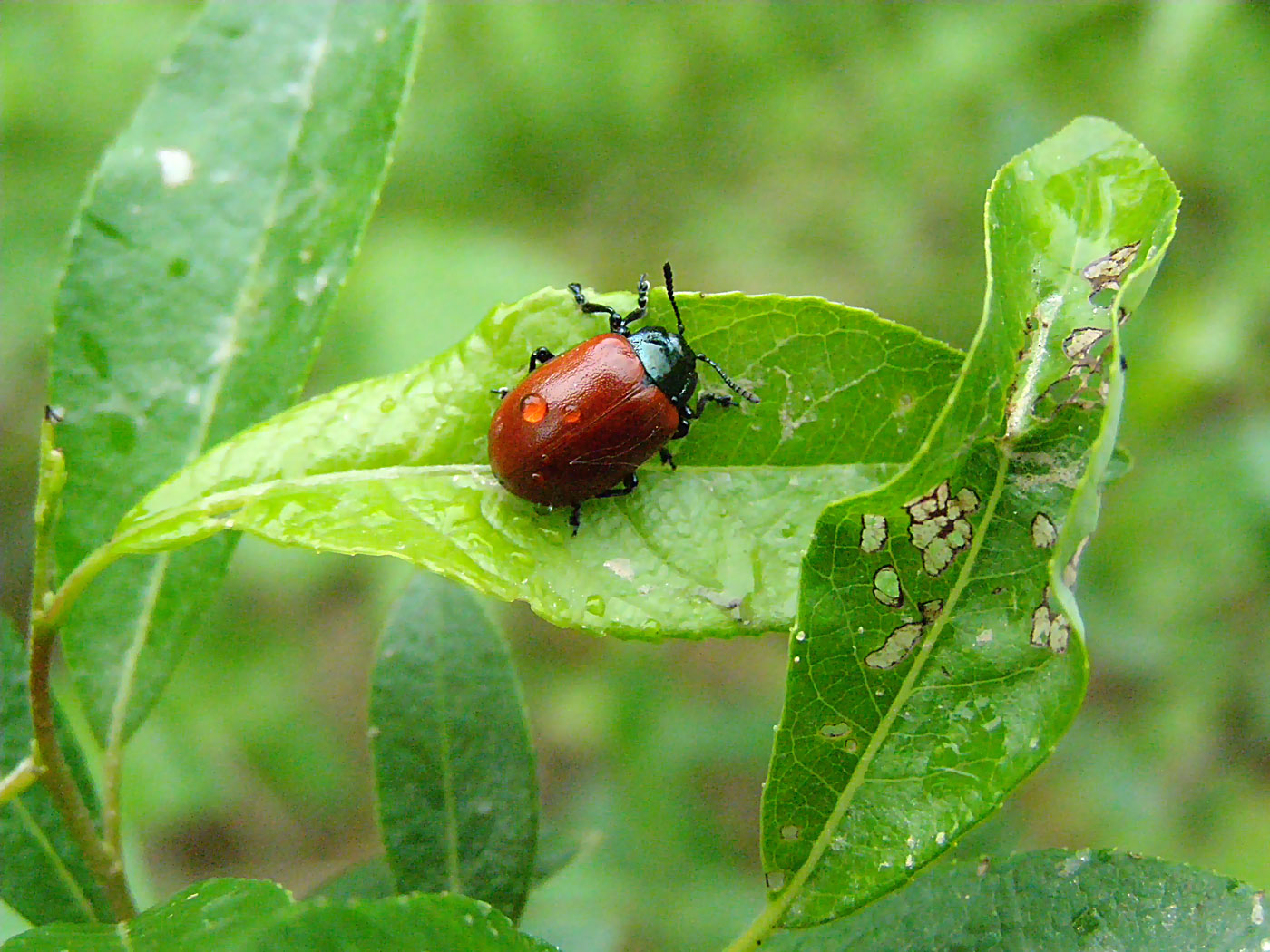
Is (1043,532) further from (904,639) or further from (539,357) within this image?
(539,357)

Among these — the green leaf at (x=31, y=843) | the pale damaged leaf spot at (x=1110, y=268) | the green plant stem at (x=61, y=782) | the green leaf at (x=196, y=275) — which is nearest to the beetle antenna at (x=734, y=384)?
the pale damaged leaf spot at (x=1110, y=268)

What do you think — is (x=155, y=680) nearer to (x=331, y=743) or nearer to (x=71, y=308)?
(x=71, y=308)

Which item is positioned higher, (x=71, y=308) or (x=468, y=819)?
(x=71, y=308)

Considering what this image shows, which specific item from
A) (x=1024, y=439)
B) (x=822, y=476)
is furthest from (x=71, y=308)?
(x=1024, y=439)

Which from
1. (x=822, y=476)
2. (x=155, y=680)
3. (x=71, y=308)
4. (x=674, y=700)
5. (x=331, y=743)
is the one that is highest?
(x=71, y=308)

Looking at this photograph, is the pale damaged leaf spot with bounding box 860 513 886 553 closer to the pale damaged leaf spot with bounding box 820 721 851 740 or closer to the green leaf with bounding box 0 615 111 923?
the pale damaged leaf spot with bounding box 820 721 851 740

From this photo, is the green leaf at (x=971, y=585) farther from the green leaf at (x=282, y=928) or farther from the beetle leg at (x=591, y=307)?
the beetle leg at (x=591, y=307)
